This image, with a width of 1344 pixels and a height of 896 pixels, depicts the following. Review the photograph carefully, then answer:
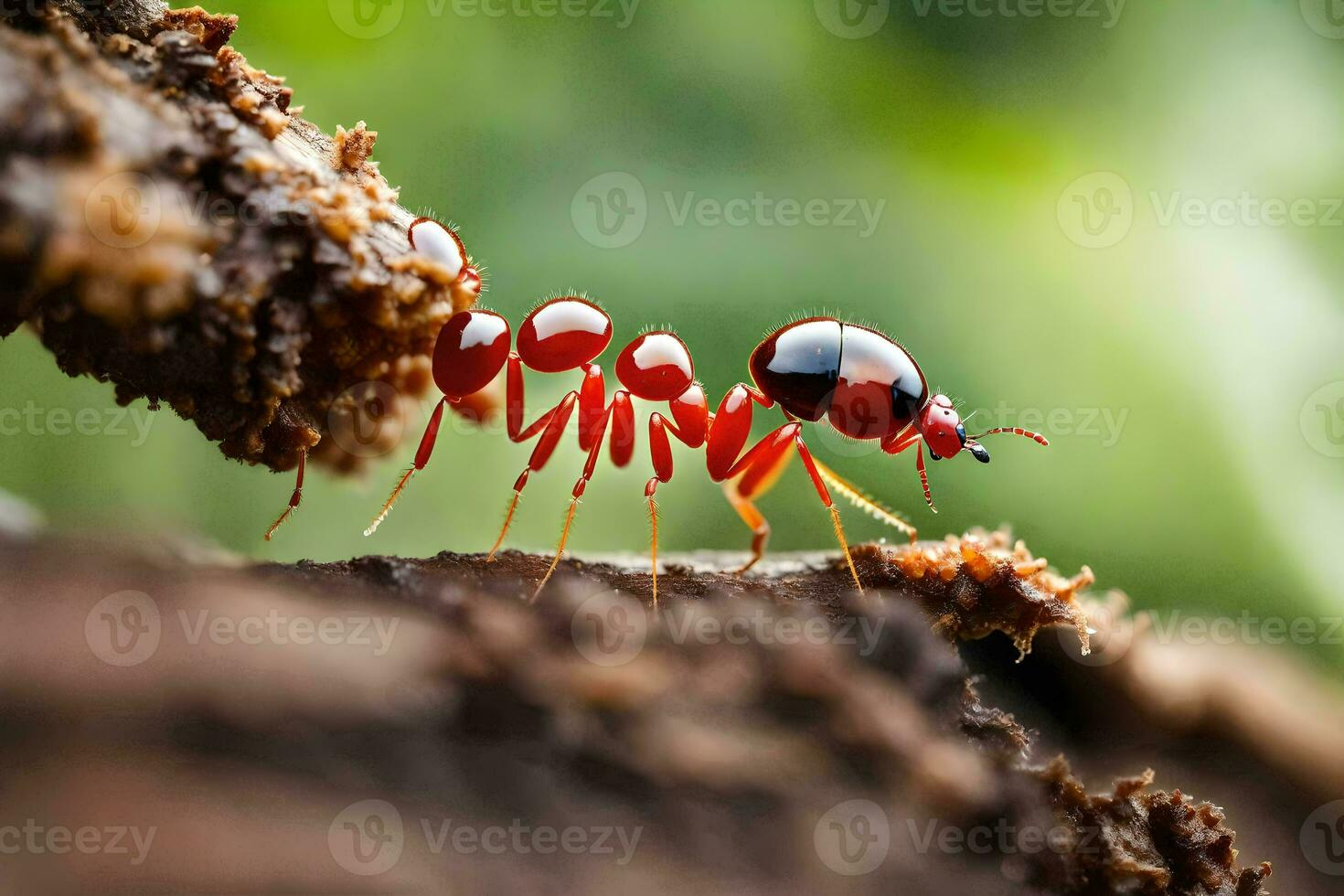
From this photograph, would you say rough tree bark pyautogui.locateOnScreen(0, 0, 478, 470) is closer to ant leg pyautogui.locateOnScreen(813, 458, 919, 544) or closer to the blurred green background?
ant leg pyautogui.locateOnScreen(813, 458, 919, 544)

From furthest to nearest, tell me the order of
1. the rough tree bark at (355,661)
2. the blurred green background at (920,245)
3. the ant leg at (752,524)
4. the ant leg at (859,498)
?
the blurred green background at (920,245), the ant leg at (859,498), the ant leg at (752,524), the rough tree bark at (355,661)

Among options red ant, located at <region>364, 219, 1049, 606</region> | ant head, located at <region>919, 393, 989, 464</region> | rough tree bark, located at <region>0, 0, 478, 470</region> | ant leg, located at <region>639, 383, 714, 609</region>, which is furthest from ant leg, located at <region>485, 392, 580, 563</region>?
ant head, located at <region>919, 393, 989, 464</region>

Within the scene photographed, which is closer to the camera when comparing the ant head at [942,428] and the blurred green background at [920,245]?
the ant head at [942,428]

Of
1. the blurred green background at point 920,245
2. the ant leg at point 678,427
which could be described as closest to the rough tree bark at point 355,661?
the ant leg at point 678,427

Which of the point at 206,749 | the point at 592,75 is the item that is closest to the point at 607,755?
the point at 206,749

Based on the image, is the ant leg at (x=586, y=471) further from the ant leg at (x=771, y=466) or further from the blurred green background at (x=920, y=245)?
the blurred green background at (x=920, y=245)

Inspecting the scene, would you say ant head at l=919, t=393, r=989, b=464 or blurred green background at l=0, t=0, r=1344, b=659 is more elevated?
blurred green background at l=0, t=0, r=1344, b=659
